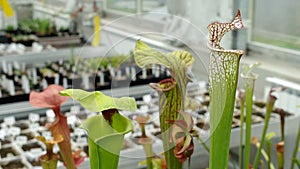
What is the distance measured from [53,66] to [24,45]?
836mm

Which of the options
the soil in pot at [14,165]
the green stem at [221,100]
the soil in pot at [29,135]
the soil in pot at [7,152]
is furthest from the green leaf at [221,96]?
the soil in pot at [29,135]

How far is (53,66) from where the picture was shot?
8.55ft

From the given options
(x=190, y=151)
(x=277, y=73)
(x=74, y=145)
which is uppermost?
(x=190, y=151)

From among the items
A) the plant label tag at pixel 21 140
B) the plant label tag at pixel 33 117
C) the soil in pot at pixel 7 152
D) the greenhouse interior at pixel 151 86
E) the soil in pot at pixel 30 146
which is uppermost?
the greenhouse interior at pixel 151 86

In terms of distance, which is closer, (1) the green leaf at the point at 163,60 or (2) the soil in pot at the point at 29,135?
(1) the green leaf at the point at 163,60

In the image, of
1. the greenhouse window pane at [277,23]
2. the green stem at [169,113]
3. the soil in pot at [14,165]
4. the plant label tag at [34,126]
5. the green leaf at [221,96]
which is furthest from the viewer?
the greenhouse window pane at [277,23]

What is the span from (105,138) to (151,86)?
128 mm

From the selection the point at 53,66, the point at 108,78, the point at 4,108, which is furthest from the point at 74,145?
the point at 53,66

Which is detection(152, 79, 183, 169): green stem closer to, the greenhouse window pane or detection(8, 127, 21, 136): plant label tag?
detection(8, 127, 21, 136): plant label tag

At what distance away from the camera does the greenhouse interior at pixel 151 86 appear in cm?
50

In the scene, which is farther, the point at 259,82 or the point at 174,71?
the point at 259,82

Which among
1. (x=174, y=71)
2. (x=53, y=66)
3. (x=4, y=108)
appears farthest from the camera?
(x=53, y=66)

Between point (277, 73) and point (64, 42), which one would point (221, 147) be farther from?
point (64, 42)

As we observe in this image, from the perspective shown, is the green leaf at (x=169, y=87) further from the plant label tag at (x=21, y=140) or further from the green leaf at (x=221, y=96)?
the plant label tag at (x=21, y=140)
